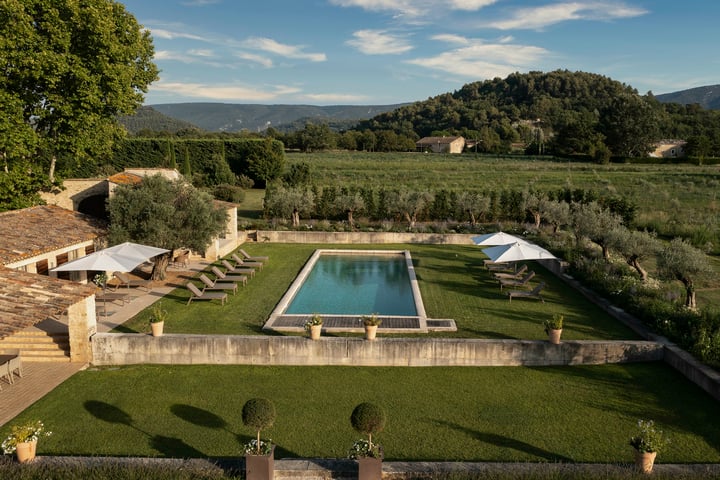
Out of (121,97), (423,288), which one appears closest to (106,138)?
(121,97)

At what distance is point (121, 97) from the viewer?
20.8 meters

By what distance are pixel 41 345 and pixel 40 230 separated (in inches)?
268

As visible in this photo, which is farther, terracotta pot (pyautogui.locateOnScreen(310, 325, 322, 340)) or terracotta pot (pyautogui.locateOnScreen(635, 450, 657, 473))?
terracotta pot (pyautogui.locateOnScreen(310, 325, 322, 340))

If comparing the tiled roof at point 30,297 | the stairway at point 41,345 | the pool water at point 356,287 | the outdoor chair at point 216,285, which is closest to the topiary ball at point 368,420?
the tiled roof at point 30,297

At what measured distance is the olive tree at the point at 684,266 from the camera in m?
14.1

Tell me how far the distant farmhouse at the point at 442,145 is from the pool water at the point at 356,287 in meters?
82.8

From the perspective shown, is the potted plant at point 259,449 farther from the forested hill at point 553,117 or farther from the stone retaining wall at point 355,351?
the forested hill at point 553,117

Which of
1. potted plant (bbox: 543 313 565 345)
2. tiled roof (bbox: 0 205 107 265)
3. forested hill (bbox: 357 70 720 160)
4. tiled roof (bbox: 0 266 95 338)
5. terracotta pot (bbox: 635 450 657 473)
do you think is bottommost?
terracotta pot (bbox: 635 450 657 473)

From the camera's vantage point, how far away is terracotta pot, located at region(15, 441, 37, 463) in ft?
23.5

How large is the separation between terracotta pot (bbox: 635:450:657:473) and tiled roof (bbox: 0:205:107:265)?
15700mm

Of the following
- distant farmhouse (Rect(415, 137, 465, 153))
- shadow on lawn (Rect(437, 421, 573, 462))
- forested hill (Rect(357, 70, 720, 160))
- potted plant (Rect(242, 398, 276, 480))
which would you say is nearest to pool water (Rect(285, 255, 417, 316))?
shadow on lawn (Rect(437, 421, 573, 462))

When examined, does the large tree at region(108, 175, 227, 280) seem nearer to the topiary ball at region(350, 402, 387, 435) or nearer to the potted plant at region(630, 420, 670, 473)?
the topiary ball at region(350, 402, 387, 435)

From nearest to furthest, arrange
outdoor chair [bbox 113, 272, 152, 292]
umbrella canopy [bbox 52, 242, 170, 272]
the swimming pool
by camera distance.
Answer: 1. umbrella canopy [bbox 52, 242, 170, 272]
2. the swimming pool
3. outdoor chair [bbox 113, 272, 152, 292]

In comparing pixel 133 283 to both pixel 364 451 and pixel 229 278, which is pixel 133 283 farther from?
pixel 364 451
